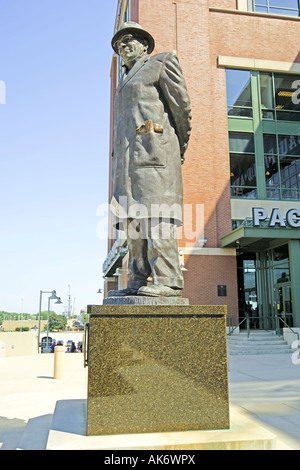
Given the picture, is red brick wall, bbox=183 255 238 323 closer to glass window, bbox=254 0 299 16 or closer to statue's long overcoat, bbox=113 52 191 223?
glass window, bbox=254 0 299 16

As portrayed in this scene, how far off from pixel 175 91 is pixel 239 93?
20.2 meters

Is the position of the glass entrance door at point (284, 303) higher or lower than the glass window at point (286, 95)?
lower

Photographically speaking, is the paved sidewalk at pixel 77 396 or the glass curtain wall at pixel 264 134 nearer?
the paved sidewalk at pixel 77 396

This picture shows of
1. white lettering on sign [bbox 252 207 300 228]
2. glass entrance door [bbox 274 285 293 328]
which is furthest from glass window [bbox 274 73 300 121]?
glass entrance door [bbox 274 285 293 328]

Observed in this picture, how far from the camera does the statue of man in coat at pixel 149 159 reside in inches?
152

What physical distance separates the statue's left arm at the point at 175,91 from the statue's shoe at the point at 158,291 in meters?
1.72

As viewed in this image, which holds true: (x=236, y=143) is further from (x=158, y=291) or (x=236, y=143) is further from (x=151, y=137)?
(x=158, y=291)

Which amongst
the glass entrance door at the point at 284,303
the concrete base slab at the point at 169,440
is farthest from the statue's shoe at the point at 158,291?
the glass entrance door at the point at 284,303

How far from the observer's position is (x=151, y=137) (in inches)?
155

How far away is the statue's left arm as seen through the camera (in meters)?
4.04

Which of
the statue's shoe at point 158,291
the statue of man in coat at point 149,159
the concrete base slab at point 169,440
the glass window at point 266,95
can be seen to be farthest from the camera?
the glass window at point 266,95

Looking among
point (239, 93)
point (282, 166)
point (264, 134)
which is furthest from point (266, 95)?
point (282, 166)

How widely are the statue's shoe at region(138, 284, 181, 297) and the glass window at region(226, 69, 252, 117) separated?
20308 mm

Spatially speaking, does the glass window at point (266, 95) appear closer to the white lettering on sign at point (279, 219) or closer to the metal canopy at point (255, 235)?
the white lettering on sign at point (279, 219)
